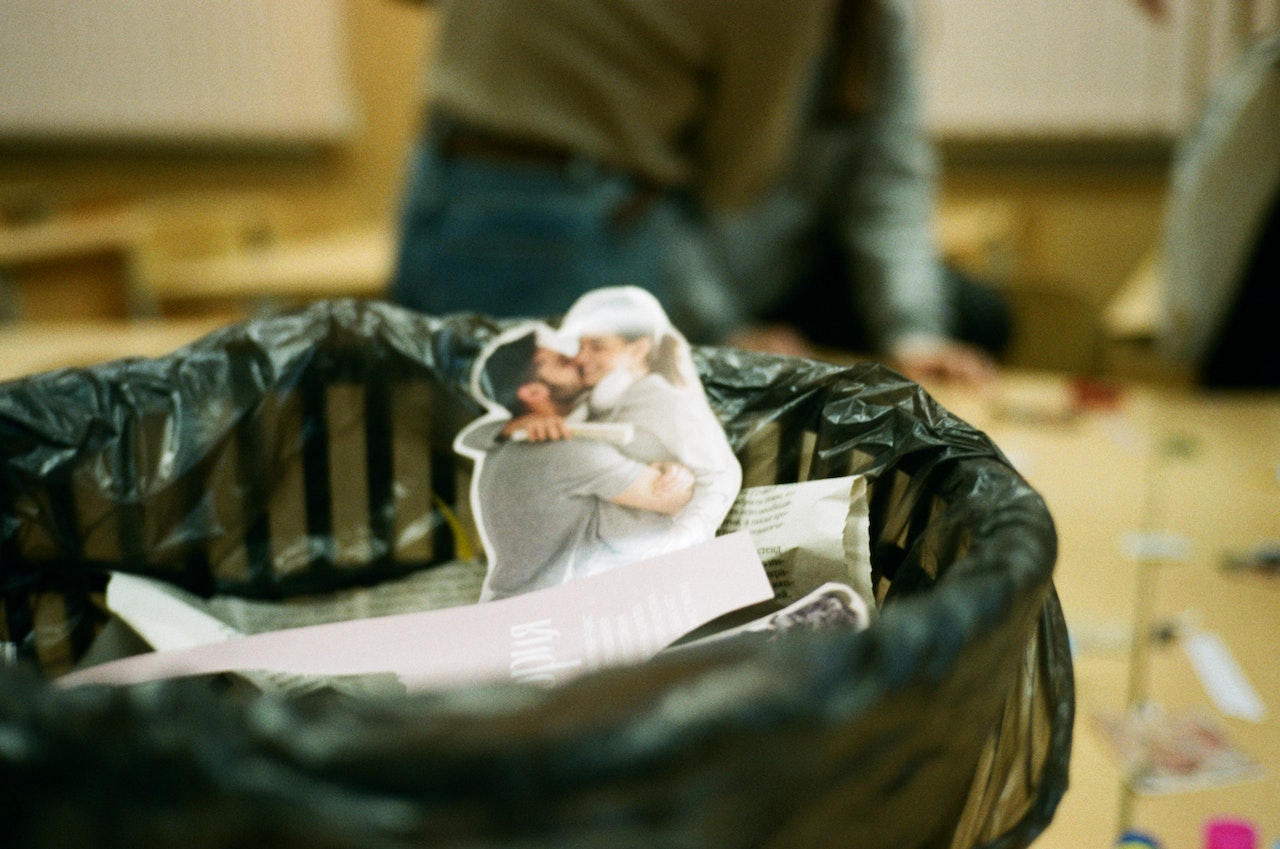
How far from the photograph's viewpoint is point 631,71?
3.15ft

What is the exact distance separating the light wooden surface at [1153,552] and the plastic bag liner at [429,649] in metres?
0.19

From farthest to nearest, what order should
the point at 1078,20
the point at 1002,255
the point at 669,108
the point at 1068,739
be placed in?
1. the point at 1002,255
2. the point at 1078,20
3. the point at 669,108
4. the point at 1068,739

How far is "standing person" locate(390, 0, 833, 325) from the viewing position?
0.94 meters

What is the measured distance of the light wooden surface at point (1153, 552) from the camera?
40cm

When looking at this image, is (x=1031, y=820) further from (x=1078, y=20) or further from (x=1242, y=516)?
(x=1078, y=20)

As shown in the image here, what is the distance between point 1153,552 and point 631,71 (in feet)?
2.23

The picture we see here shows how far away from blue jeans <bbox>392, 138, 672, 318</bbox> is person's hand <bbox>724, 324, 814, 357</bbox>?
121 mm

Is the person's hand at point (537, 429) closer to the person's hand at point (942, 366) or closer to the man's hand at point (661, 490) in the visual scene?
the man's hand at point (661, 490)

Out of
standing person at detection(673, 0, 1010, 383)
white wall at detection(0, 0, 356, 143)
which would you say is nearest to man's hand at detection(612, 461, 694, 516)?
standing person at detection(673, 0, 1010, 383)

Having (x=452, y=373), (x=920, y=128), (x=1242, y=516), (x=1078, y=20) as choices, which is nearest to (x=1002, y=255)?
(x=1078, y=20)

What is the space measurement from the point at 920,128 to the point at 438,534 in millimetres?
991

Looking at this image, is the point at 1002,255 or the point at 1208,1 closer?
the point at 1208,1

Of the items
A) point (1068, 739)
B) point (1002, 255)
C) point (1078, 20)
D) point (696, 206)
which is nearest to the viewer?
point (1068, 739)

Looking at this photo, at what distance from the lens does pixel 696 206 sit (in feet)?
3.59
